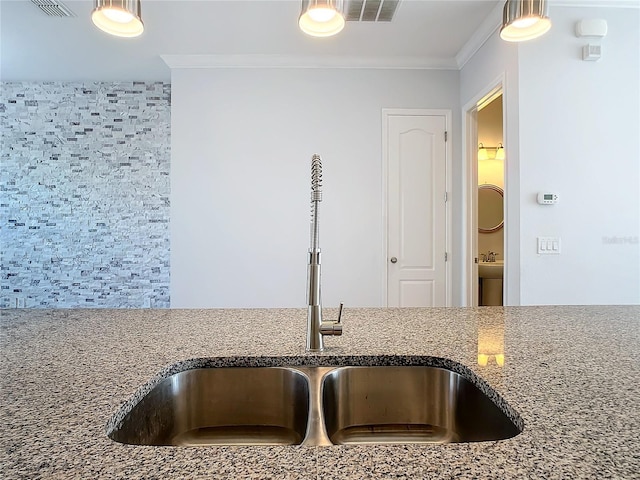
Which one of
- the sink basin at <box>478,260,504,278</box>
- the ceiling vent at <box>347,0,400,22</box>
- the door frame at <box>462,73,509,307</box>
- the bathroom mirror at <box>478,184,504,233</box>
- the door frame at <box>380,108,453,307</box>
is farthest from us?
the bathroom mirror at <box>478,184,504,233</box>

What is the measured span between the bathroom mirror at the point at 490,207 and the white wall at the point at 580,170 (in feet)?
7.78

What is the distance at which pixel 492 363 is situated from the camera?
0.84 m

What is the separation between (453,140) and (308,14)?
2.61 metres

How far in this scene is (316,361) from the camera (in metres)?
0.90

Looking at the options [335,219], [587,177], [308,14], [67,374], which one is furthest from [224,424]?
[335,219]

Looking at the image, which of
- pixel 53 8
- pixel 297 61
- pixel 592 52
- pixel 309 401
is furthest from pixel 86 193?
pixel 592 52

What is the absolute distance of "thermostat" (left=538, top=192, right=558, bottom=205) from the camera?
2.61 metres

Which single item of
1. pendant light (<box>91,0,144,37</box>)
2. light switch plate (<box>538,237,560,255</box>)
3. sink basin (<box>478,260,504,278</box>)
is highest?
pendant light (<box>91,0,144,37</box>)

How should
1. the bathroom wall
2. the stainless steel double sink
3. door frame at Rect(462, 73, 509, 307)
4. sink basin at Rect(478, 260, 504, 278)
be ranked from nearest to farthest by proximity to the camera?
the stainless steel double sink, door frame at Rect(462, 73, 509, 307), sink basin at Rect(478, 260, 504, 278), the bathroom wall

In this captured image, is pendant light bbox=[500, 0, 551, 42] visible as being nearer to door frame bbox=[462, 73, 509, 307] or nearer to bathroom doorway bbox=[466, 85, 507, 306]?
door frame bbox=[462, 73, 509, 307]

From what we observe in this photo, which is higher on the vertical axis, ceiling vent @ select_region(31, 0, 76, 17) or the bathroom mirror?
ceiling vent @ select_region(31, 0, 76, 17)

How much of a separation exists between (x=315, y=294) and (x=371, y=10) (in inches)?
102

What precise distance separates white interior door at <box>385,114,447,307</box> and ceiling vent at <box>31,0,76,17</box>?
2601 millimetres

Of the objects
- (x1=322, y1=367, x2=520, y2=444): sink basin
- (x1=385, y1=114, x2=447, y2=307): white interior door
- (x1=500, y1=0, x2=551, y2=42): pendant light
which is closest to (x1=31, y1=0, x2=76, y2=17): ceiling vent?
(x1=385, y1=114, x2=447, y2=307): white interior door
